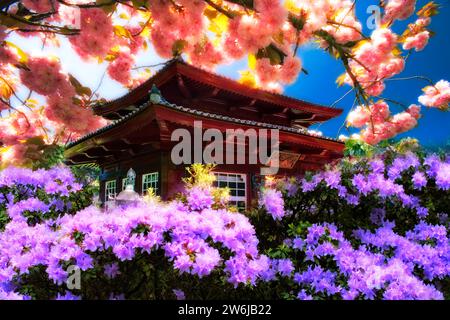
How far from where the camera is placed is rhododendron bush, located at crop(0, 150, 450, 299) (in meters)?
3.26

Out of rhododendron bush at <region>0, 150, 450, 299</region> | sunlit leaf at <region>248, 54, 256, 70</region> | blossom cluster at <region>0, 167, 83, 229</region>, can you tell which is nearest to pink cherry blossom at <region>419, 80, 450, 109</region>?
rhododendron bush at <region>0, 150, 450, 299</region>

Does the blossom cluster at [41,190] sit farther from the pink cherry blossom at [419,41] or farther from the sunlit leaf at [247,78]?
the pink cherry blossom at [419,41]

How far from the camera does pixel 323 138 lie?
38.3 ft

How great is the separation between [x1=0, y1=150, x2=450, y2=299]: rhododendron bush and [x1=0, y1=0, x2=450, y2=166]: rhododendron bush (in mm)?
1266

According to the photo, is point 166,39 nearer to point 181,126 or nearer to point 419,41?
point 181,126

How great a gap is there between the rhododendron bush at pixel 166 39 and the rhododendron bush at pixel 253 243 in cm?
127

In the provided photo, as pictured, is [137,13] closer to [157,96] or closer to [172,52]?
[172,52]

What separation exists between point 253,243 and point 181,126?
5672 millimetres

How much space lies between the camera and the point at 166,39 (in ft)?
14.0

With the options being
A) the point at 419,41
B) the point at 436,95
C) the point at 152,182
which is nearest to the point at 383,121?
the point at 436,95

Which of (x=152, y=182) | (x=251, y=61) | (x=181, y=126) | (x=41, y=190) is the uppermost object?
(x=181, y=126)

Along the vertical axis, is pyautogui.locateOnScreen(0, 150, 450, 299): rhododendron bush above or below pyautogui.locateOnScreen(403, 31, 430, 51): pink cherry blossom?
below

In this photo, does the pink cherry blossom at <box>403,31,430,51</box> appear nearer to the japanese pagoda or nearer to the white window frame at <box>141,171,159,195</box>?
the japanese pagoda
